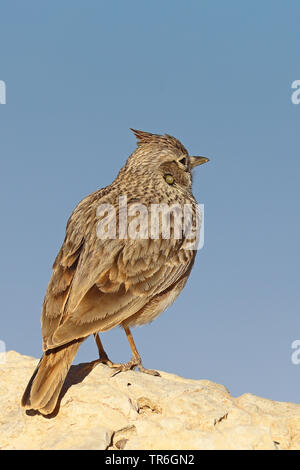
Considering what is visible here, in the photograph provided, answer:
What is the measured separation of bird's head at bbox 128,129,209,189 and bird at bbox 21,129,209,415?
2cm

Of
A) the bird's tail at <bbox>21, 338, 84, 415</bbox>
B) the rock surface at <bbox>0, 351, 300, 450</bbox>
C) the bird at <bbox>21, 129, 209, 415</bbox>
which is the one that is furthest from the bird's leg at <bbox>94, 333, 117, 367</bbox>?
the bird's tail at <bbox>21, 338, 84, 415</bbox>

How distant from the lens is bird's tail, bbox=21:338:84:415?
20.8 feet

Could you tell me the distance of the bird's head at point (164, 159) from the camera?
9398 mm

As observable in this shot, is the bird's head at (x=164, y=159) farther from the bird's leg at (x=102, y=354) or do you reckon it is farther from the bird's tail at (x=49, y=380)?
the bird's tail at (x=49, y=380)

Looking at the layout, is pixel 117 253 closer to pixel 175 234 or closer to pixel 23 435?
pixel 175 234

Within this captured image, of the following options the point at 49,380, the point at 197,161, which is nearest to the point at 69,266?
the point at 49,380

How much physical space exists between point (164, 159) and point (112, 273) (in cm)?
263

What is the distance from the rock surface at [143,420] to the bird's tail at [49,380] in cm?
17

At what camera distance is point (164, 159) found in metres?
9.53

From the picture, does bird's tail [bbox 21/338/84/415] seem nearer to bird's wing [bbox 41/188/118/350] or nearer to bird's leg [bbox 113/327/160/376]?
bird's wing [bbox 41/188/118/350]

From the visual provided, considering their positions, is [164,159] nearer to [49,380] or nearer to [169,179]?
[169,179]

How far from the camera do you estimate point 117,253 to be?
7660 millimetres
